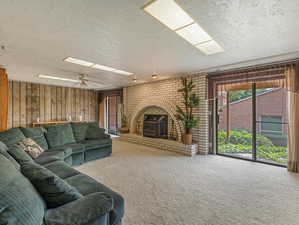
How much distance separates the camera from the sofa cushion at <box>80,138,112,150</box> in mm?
3811

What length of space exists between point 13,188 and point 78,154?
111 inches

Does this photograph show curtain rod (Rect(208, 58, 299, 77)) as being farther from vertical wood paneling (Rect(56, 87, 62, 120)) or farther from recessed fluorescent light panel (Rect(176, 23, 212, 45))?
vertical wood paneling (Rect(56, 87, 62, 120))

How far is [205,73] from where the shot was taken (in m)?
4.42

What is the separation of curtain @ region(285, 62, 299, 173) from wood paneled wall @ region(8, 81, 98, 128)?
8.27 metres

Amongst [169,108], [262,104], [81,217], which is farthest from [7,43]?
[262,104]

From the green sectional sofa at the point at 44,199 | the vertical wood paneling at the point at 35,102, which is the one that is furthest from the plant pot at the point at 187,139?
the vertical wood paneling at the point at 35,102

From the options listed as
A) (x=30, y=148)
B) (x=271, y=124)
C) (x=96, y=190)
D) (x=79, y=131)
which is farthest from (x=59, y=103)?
(x=271, y=124)

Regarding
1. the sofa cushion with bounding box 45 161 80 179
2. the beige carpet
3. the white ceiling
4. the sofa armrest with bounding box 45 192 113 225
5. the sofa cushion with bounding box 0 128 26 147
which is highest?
the white ceiling

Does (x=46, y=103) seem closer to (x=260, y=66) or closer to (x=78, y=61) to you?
(x=78, y=61)

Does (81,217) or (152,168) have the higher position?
(81,217)

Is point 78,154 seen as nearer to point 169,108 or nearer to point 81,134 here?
point 81,134

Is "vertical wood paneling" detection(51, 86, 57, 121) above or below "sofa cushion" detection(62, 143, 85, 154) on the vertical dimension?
above

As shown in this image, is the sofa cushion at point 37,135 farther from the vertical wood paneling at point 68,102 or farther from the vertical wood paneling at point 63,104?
the vertical wood paneling at point 68,102

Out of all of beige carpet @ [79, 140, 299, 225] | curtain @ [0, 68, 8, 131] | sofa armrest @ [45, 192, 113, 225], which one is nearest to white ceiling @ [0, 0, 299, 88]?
curtain @ [0, 68, 8, 131]
